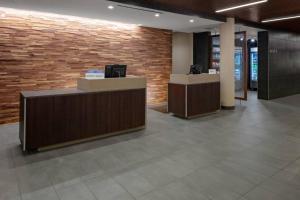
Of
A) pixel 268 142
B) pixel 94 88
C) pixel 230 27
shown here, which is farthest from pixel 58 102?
pixel 230 27

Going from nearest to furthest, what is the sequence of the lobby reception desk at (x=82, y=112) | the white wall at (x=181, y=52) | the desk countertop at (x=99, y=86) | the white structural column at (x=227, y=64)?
the lobby reception desk at (x=82, y=112)
the desk countertop at (x=99, y=86)
the white structural column at (x=227, y=64)
the white wall at (x=181, y=52)

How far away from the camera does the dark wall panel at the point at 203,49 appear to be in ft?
33.7

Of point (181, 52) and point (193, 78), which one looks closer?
point (193, 78)

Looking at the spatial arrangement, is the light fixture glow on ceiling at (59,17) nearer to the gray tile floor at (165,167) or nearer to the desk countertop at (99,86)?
the desk countertop at (99,86)

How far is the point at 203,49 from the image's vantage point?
1044 centimetres

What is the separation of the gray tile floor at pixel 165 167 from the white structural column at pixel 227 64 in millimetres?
2349

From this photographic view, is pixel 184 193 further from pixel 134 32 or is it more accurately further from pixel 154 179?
pixel 134 32

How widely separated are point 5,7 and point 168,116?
512 cm

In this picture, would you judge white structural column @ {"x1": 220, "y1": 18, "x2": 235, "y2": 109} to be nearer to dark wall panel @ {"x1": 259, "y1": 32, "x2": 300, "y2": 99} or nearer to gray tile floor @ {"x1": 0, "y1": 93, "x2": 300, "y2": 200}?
gray tile floor @ {"x1": 0, "y1": 93, "x2": 300, "y2": 200}

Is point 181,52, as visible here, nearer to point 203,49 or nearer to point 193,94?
point 203,49

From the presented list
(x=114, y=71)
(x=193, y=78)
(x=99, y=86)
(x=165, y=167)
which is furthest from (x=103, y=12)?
(x=165, y=167)

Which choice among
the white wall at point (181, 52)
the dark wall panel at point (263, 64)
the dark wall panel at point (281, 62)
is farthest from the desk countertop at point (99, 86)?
the dark wall panel at point (281, 62)

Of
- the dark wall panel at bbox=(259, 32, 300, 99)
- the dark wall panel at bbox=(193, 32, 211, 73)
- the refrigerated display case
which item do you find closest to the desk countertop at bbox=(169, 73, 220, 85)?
the dark wall panel at bbox=(193, 32, 211, 73)

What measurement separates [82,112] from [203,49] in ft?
24.0
